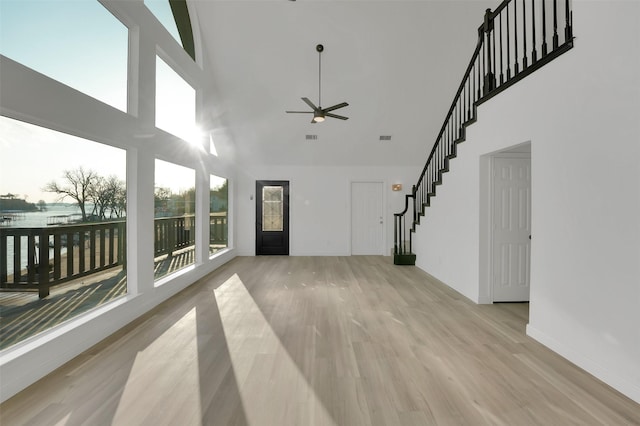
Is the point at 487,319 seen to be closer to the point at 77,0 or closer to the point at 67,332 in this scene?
the point at 67,332

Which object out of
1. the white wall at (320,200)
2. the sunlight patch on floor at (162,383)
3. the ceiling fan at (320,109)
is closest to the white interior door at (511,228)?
the ceiling fan at (320,109)

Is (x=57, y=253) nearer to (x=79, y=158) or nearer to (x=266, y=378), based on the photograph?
(x=79, y=158)

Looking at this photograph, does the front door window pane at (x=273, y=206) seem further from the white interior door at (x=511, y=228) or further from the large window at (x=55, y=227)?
the white interior door at (x=511, y=228)

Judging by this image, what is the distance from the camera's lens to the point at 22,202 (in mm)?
2283

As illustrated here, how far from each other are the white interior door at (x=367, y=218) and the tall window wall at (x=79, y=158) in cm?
486

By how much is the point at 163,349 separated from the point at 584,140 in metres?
3.93

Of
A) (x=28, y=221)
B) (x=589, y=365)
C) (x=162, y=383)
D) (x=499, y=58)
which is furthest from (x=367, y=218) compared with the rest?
(x=28, y=221)

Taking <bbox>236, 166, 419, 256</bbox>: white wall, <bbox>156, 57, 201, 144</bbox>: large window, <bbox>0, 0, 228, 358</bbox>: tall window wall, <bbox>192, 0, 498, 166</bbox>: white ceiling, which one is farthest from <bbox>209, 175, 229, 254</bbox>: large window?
<bbox>0, 0, 228, 358</bbox>: tall window wall

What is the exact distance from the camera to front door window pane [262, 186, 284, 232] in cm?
808

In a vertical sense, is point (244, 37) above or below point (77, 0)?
above

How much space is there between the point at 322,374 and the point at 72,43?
356 cm

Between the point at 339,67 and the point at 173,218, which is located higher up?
the point at 339,67

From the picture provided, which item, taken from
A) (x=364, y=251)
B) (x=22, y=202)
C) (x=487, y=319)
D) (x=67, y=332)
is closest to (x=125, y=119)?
(x=22, y=202)

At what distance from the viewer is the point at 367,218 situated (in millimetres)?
8117
